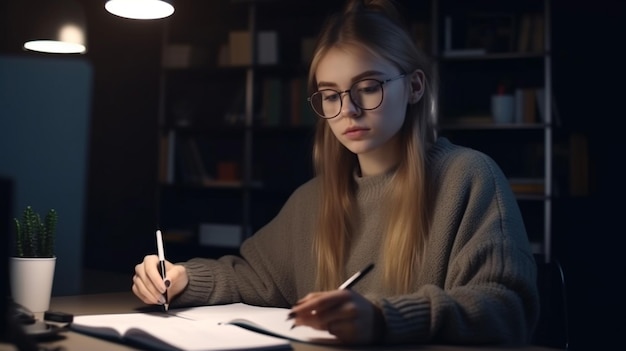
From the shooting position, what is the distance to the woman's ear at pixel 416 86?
151cm

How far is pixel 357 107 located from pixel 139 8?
564 mm

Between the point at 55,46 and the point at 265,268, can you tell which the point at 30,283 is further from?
the point at 55,46

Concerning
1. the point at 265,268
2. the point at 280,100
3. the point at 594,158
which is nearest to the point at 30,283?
the point at 265,268

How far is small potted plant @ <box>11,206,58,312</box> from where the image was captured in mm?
1286

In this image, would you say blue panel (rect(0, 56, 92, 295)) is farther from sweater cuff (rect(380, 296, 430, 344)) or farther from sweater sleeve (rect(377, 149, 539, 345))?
sweater cuff (rect(380, 296, 430, 344))

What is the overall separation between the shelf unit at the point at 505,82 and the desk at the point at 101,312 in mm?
2362

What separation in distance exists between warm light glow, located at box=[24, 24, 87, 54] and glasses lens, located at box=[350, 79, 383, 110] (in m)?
0.79

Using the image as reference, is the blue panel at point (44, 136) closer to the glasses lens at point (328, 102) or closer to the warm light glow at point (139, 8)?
the warm light glow at point (139, 8)

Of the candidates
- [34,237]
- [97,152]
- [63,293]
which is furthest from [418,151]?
[97,152]

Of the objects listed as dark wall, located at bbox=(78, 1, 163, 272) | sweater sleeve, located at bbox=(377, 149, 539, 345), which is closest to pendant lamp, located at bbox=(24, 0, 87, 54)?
sweater sleeve, located at bbox=(377, 149, 539, 345)

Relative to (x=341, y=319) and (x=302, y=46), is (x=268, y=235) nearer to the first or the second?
(x=341, y=319)

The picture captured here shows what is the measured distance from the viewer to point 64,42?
5.97 feet

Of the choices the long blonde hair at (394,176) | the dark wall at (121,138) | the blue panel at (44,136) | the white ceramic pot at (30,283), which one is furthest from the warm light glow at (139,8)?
the dark wall at (121,138)

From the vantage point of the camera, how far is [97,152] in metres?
4.73
